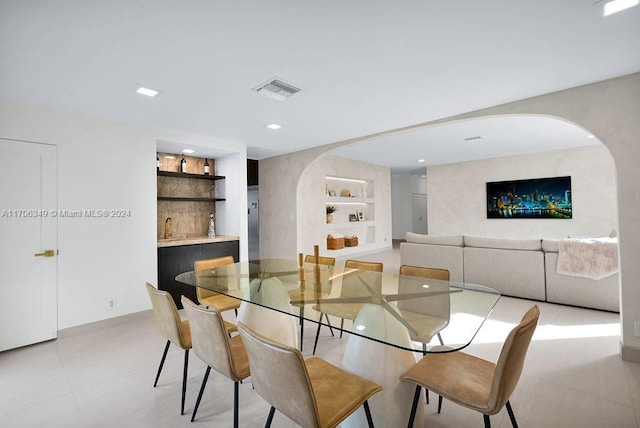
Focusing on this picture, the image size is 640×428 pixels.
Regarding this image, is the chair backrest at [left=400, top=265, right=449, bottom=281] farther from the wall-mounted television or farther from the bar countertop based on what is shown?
the wall-mounted television

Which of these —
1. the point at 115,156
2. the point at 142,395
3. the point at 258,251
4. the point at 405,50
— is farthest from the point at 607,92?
the point at 258,251

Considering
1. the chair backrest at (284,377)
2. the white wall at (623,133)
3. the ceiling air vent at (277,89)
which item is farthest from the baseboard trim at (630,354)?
the ceiling air vent at (277,89)

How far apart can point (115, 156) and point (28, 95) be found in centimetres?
93

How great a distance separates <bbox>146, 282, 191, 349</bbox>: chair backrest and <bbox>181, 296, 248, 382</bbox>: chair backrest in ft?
0.81

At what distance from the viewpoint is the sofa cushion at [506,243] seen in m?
4.18

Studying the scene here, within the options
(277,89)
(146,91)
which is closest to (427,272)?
(277,89)

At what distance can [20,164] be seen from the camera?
3.01 metres

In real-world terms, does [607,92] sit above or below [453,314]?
above

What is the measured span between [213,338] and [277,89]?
2.20 metres

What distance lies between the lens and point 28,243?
304cm

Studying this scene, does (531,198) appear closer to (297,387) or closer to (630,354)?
(630,354)

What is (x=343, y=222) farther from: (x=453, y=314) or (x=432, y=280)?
(x=453, y=314)

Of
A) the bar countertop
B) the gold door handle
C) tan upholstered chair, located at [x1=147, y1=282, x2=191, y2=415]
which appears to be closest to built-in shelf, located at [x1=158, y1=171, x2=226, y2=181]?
the bar countertop

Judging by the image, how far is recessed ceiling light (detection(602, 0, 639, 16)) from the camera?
1729 millimetres
